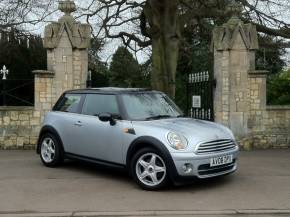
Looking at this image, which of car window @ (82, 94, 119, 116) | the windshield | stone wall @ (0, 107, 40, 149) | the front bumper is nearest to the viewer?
the front bumper

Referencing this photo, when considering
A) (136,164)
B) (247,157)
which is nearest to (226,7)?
(247,157)

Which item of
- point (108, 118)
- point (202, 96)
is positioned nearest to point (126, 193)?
point (108, 118)

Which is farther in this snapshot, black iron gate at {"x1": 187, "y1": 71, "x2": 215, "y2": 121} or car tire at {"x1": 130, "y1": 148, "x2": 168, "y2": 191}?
black iron gate at {"x1": 187, "y1": 71, "x2": 215, "y2": 121}

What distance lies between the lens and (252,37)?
47.0 feet

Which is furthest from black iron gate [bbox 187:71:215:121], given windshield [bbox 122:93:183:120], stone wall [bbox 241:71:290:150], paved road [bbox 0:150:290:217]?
windshield [bbox 122:93:183:120]

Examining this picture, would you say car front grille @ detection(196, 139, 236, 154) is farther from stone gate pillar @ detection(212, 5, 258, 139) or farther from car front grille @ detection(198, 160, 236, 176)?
stone gate pillar @ detection(212, 5, 258, 139)

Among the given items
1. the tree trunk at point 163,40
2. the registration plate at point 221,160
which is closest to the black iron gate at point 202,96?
the tree trunk at point 163,40

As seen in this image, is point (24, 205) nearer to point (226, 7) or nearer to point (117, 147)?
point (117, 147)

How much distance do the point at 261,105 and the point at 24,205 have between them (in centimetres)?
843

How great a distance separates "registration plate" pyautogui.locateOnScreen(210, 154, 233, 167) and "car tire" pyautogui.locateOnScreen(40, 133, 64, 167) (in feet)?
11.2

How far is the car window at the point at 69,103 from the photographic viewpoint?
34.2ft

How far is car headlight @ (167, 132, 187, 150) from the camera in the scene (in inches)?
325

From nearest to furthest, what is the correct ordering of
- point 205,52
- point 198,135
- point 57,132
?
point 198,135 → point 57,132 → point 205,52

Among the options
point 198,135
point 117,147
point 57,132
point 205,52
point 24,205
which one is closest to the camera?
point 24,205
